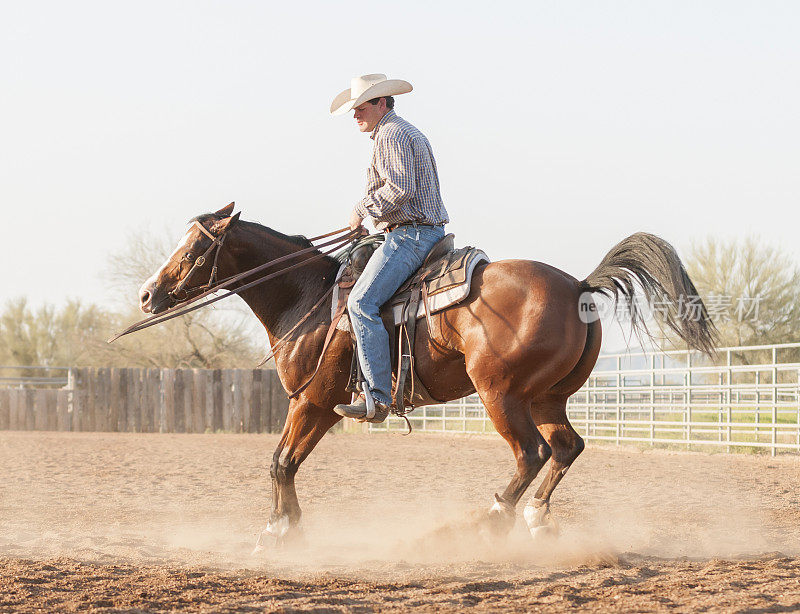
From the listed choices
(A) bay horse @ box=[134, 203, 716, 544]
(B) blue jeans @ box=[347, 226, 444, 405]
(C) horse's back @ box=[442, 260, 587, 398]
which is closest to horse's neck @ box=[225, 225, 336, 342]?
(A) bay horse @ box=[134, 203, 716, 544]

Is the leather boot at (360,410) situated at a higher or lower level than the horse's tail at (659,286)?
lower

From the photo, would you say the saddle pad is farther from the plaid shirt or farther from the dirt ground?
the dirt ground

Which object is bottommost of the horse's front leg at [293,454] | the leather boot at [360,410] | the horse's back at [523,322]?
the horse's front leg at [293,454]

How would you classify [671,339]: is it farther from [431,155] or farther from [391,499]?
[391,499]

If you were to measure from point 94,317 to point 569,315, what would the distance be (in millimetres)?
35593

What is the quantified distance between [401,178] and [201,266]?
1491 mm

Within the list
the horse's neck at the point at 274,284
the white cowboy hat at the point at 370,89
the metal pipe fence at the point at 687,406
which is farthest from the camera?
the metal pipe fence at the point at 687,406

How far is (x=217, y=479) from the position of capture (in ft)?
34.7

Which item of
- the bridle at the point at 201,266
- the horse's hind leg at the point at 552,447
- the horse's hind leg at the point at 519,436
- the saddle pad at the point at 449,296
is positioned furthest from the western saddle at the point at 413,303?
the bridle at the point at 201,266

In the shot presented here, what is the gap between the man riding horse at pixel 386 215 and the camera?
5.54 meters

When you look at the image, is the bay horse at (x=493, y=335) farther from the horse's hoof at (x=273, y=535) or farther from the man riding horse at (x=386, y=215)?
the man riding horse at (x=386, y=215)

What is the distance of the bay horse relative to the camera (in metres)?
5.30

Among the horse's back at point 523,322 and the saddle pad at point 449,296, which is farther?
the saddle pad at point 449,296

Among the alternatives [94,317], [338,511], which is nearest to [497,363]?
[338,511]
